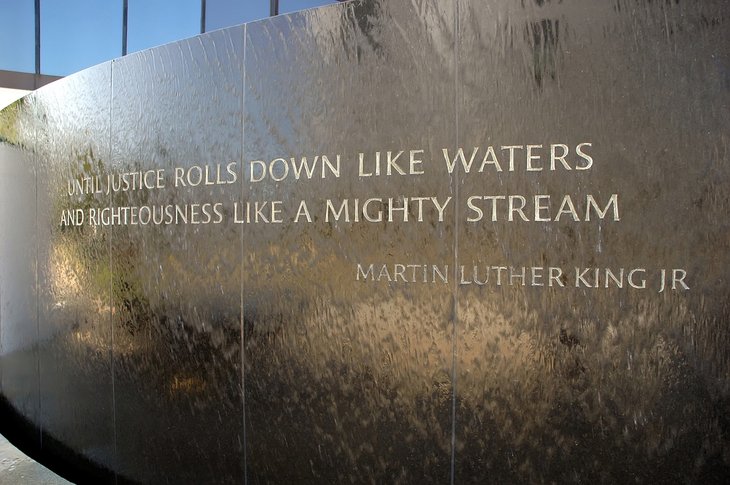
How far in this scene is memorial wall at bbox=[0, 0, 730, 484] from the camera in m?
2.44

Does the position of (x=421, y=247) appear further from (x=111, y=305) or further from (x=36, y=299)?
(x=36, y=299)

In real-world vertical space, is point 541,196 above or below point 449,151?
below

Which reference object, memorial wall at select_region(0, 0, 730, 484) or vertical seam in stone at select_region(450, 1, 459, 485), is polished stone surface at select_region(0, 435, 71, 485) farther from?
vertical seam in stone at select_region(450, 1, 459, 485)

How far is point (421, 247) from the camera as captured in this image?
2824 millimetres

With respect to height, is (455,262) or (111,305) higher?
(455,262)

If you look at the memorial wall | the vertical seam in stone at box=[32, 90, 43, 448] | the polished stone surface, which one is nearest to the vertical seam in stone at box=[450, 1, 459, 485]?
the memorial wall

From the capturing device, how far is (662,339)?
244cm

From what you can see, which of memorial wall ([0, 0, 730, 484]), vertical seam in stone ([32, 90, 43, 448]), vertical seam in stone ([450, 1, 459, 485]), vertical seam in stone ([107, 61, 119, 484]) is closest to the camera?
memorial wall ([0, 0, 730, 484])

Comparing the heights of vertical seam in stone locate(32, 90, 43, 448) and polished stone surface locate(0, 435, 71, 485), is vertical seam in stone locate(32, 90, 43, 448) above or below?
above

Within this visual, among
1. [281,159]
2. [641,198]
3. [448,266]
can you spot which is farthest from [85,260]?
[641,198]

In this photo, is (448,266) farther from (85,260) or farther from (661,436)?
(85,260)

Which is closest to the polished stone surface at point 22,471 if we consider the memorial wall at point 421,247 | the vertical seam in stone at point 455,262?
the memorial wall at point 421,247

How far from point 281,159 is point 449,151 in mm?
977

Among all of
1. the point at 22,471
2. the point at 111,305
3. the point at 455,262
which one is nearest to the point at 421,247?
the point at 455,262
